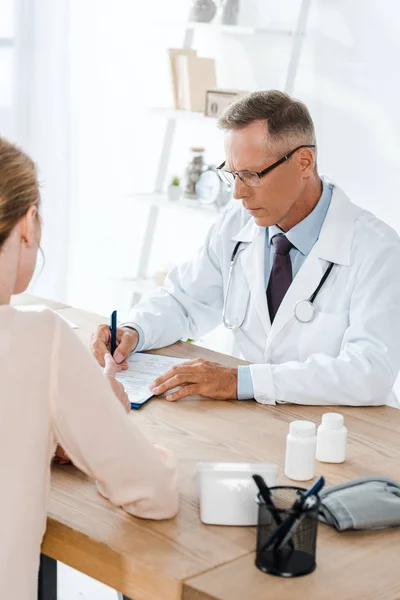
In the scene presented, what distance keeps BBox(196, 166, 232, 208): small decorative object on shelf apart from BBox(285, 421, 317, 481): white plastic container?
2.44 metres

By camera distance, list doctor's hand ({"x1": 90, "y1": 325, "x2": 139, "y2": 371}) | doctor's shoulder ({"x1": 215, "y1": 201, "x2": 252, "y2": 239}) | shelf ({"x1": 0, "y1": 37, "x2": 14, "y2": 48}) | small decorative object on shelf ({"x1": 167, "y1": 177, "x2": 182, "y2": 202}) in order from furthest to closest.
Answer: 1. shelf ({"x1": 0, "y1": 37, "x2": 14, "y2": 48})
2. small decorative object on shelf ({"x1": 167, "y1": 177, "x2": 182, "y2": 202})
3. doctor's shoulder ({"x1": 215, "y1": 201, "x2": 252, "y2": 239})
4. doctor's hand ({"x1": 90, "y1": 325, "x2": 139, "y2": 371})

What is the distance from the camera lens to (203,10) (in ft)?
13.6

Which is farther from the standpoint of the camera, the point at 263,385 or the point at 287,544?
the point at 263,385

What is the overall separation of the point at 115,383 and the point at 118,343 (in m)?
0.48

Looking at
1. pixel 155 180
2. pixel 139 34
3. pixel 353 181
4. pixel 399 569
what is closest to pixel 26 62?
pixel 139 34

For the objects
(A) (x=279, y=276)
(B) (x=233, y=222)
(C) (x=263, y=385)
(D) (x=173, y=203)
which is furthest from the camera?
Answer: (D) (x=173, y=203)

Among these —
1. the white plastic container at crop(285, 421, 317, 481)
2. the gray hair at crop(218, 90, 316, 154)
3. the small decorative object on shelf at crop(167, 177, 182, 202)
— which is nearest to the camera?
the white plastic container at crop(285, 421, 317, 481)

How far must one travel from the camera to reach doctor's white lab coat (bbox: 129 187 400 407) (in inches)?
87.3

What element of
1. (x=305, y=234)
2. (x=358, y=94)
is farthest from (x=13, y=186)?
(x=358, y=94)

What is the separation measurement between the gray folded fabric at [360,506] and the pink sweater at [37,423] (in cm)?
35

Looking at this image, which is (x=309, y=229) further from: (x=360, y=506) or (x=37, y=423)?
(x=37, y=423)

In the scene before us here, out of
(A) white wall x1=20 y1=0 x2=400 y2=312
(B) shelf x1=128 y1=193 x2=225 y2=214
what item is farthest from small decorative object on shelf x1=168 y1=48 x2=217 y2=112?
(B) shelf x1=128 y1=193 x2=225 y2=214

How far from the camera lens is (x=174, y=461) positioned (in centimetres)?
161

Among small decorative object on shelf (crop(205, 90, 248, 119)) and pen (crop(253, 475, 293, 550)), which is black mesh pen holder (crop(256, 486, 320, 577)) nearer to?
pen (crop(253, 475, 293, 550))
